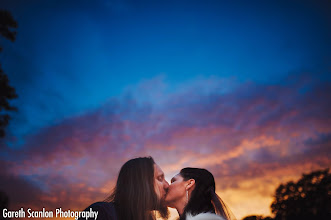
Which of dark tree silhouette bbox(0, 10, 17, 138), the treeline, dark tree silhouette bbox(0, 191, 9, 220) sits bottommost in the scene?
the treeline

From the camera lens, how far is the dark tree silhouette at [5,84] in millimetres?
12564

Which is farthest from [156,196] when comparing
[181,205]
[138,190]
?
[181,205]

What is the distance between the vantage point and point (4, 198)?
13.5 meters

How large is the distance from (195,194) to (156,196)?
108 cm

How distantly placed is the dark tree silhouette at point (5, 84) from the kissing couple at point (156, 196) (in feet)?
33.6

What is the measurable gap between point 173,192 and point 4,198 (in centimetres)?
1241

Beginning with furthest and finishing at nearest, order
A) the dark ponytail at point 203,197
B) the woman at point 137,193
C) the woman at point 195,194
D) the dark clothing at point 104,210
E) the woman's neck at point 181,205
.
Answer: the woman's neck at point 181,205
the woman at point 195,194
the dark ponytail at point 203,197
the woman at point 137,193
the dark clothing at point 104,210

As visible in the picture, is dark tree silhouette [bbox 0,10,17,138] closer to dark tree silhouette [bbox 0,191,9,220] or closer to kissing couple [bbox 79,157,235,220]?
dark tree silhouette [bbox 0,191,9,220]

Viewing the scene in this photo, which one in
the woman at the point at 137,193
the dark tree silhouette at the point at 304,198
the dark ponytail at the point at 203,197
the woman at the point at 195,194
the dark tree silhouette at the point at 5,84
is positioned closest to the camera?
the woman at the point at 137,193

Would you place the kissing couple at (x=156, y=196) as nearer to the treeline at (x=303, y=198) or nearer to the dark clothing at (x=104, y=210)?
the dark clothing at (x=104, y=210)

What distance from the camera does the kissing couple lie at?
5.11 meters

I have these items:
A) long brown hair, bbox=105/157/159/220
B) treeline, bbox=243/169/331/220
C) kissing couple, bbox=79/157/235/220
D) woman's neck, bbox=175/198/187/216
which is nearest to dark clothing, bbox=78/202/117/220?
kissing couple, bbox=79/157/235/220

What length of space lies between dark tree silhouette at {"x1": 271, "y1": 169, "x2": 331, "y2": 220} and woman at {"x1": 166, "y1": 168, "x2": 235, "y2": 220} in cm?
2704

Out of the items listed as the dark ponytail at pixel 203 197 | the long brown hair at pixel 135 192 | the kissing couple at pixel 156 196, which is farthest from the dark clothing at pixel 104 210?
the dark ponytail at pixel 203 197
